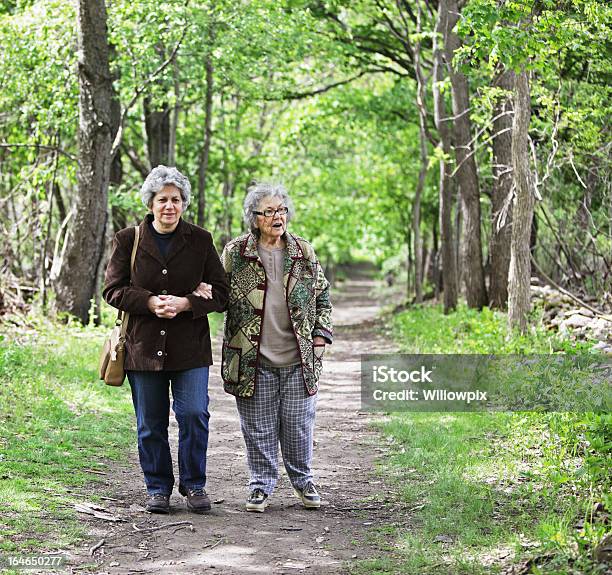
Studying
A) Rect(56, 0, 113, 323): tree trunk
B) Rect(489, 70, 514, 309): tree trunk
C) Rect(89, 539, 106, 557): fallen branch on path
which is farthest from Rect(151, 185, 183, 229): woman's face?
Rect(489, 70, 514, 309): tree trunk

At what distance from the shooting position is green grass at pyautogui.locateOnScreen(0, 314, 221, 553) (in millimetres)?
5738

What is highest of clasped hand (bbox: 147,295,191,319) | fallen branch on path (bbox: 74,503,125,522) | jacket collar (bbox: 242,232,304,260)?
jacket collar (bbox: 242,232,304,260)

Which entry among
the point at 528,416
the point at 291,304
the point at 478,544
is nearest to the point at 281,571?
the point at 478,544

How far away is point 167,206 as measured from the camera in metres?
6.08

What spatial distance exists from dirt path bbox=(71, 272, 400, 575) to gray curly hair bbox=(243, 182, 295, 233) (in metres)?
1.96

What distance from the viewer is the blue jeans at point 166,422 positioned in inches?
241

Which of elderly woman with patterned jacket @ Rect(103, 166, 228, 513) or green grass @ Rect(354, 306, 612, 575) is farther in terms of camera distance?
elderly woman with patterned jacket @ Rect(103, 166, 228, 513)

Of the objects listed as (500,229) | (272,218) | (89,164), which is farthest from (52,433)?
(500,229)

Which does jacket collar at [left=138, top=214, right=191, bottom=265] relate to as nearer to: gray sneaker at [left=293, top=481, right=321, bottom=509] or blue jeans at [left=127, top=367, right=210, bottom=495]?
blue jeans at [left=127, top=367, right=210, bottom=495]

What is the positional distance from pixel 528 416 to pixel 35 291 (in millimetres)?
10299

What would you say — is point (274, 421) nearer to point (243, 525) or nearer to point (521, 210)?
point (243, 525)

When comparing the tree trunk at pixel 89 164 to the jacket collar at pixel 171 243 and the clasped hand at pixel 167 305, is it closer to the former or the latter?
the jacket collar at pixel 171 243

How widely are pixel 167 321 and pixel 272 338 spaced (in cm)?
A: 72

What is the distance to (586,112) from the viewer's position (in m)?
13.2
